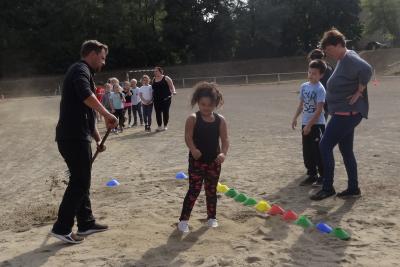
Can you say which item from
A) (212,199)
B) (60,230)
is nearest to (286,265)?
(212,199)

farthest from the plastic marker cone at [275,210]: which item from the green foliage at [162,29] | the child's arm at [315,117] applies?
the green foliage at [162,29]

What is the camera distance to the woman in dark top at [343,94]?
572 cm

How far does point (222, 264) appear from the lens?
14.1 ft

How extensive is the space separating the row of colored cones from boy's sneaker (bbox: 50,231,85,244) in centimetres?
209

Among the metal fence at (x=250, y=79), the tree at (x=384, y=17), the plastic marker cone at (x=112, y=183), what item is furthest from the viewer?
the tree at (x=384, y=17)

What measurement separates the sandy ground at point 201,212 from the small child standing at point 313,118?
1.12 ft

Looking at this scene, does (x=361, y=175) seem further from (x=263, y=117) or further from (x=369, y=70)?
(x=263, y=117)

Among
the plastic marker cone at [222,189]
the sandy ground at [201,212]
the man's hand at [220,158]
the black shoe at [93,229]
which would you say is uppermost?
the man's hand at [220,158]

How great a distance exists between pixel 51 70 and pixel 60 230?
56214 mm

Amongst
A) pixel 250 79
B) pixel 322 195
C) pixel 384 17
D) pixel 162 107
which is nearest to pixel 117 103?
pixel 162 107

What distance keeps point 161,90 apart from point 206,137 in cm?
926

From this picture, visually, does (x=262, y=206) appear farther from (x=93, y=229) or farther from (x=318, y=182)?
(x=93, y=229)

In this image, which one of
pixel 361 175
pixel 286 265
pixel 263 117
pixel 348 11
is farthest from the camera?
pixel 348 11

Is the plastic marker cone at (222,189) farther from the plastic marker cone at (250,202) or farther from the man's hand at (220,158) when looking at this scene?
the man's hand at (220,158)
